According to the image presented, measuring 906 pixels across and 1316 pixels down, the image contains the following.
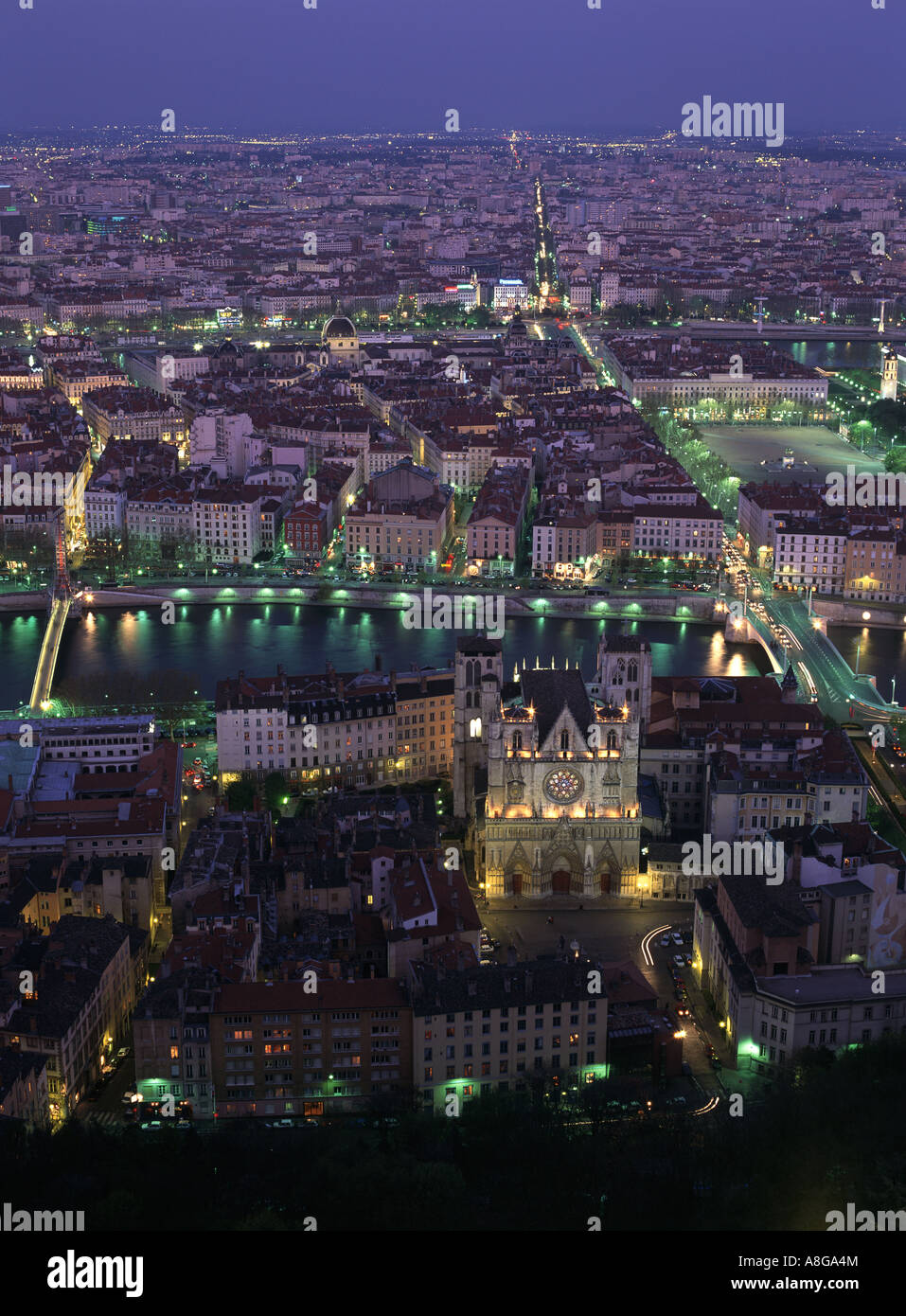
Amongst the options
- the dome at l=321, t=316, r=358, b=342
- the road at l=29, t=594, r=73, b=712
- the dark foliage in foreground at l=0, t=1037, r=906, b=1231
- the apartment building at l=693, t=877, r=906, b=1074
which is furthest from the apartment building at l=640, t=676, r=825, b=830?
Answer: the dome at l=321, t=316, r=358, b=342

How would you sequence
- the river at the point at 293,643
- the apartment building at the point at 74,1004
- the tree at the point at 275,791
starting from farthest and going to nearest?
the river at the point at 293,643 < the tree at the point at 275,791 < the apartment building at the point at 74,1004

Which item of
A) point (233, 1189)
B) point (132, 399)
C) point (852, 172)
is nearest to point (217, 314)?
point (132, 399)

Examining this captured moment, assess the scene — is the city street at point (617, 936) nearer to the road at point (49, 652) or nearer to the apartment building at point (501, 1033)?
the apartment building at point (501, 1033)

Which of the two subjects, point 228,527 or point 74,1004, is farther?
point 228,527

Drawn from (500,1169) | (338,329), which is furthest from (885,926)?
(338,329)

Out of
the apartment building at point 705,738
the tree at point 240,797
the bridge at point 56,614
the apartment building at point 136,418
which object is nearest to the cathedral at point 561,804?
the apartment building at point 705,738

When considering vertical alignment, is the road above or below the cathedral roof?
below

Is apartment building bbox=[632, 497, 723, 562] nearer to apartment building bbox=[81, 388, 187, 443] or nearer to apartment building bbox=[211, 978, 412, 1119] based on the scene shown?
apartment building bbox=[81, 388, 187, 443]

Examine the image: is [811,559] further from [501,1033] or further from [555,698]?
[501,1033]
